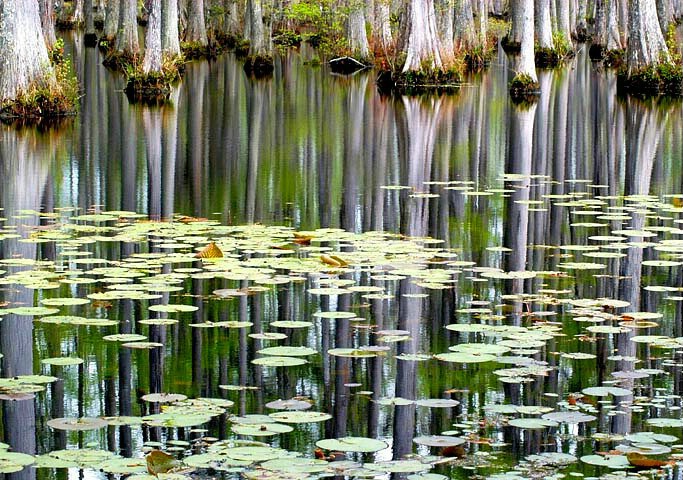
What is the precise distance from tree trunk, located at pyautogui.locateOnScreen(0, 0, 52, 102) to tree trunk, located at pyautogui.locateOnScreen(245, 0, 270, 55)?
15627 millimetres

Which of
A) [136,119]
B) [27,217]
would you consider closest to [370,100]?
[136,119]

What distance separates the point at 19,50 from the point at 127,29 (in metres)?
15.9

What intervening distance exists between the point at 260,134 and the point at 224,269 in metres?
11.1

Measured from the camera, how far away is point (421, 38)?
3011 centimetres

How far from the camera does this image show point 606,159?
17.0 m

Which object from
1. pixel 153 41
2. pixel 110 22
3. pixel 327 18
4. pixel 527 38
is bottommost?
pixel 153 41

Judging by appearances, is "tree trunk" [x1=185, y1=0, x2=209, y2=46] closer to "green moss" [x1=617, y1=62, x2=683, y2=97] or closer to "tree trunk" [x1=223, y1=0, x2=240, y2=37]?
"tree trunk" [x1=223, y1=0, x2=240, y2=37]

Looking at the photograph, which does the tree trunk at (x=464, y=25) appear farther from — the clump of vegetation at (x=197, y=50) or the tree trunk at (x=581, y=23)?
the tree trunk at (x=581, y=23)

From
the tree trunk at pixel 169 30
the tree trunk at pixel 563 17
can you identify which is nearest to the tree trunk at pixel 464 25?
the tree trunk at pixel 563 17

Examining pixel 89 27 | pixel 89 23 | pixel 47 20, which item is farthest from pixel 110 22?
pixel 89 27

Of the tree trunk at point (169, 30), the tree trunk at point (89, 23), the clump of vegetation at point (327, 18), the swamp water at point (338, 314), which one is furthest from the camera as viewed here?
the tree trunk at point (89, 23)

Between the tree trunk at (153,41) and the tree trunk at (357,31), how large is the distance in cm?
1093

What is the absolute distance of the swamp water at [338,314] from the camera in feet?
17.2

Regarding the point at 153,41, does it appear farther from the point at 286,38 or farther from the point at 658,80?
the point at 286,38
